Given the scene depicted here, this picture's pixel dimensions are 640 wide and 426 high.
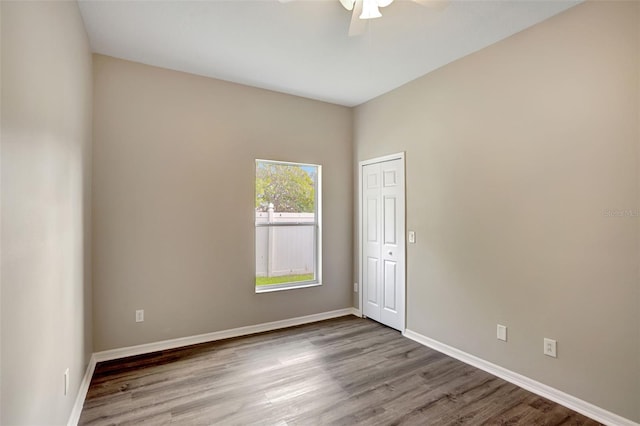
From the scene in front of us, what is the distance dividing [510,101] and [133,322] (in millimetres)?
4025

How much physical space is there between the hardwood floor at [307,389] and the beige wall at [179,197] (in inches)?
16.9

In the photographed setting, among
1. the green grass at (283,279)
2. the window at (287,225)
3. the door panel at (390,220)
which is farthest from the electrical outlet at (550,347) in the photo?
the green grass at (283,279)

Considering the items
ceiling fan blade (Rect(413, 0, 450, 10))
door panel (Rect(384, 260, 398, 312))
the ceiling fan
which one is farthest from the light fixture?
door panel (Rect(384, 260, 398, 312))

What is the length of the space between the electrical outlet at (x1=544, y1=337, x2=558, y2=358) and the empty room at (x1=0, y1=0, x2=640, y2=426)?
0.08ft

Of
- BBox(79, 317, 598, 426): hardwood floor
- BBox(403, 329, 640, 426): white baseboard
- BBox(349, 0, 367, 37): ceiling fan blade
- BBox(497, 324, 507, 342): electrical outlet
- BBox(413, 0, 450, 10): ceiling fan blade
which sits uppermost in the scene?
BBox(413, 0, 450, 10): ceiling fan blade

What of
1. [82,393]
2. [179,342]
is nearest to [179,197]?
[179,342]

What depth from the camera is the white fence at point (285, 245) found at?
384 cm

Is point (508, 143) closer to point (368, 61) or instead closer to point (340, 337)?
point (368, 61)

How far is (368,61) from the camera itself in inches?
120

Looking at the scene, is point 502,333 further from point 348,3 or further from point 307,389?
point 348,3

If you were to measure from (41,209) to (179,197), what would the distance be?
1.75m

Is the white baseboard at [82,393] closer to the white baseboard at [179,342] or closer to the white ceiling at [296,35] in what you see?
the white baseboard at [179,342]

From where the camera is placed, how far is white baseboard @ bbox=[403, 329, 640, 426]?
82.0 inches

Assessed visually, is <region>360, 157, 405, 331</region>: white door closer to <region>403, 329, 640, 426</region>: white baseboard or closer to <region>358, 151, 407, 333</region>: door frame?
<region>358, 151, 407, 333</region>: door frame
